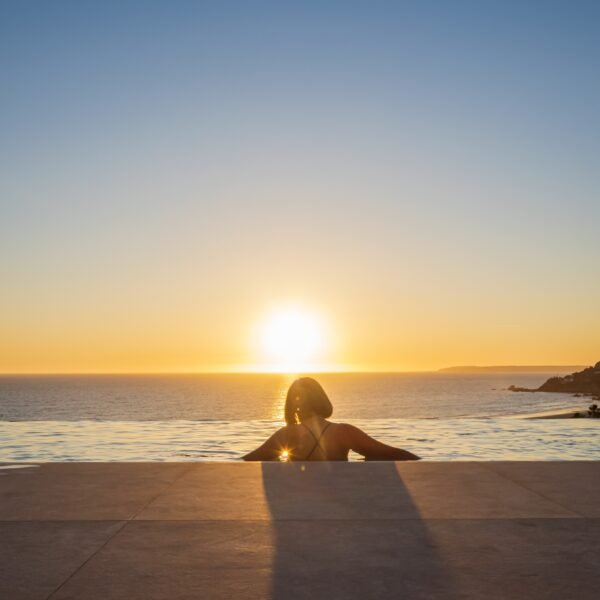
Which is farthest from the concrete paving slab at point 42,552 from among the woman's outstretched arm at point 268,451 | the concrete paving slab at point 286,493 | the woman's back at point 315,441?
the woman's back at point 315,441

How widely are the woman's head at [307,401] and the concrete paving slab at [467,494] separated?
1.01m

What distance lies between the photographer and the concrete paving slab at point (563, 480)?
496cm

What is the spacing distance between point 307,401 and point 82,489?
8.24ft

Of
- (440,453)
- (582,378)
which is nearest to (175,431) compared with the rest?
(440,453)

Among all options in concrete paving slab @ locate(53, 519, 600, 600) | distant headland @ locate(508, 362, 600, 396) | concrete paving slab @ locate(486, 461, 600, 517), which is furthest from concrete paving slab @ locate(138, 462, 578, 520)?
distant headland @ locate(508, 362, 600, 396)

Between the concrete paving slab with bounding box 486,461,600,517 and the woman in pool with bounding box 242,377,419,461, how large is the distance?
1.14 meters

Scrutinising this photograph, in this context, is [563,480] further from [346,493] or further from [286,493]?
[286,493]

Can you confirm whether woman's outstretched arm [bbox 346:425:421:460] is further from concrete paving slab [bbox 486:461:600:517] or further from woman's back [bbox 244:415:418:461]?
concrete paving slab [bbox 486:461:600:517]

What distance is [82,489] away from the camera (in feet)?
18.4

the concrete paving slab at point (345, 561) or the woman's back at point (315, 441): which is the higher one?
the woman's back at point (315, 441)

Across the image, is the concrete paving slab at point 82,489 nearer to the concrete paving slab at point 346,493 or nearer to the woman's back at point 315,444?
the concrete paving slab at point 346,493

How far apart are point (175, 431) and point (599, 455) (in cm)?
690

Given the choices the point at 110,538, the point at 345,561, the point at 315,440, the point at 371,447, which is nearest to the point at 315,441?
the point at 315,440

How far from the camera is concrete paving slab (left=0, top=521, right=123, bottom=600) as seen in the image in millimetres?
3152
